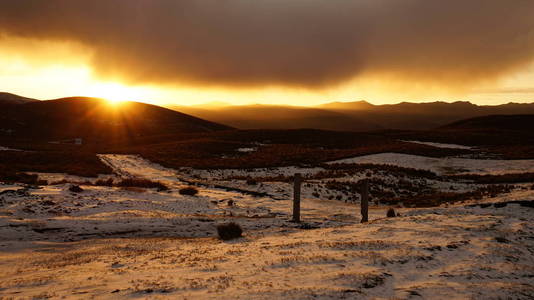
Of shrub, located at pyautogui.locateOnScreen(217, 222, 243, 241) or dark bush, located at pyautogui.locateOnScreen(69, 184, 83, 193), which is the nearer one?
shrub, located at pyautogui.locateOnScreen(217, 222, 243, 241)

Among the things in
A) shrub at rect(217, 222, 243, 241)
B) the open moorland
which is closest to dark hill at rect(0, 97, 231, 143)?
the open moorland

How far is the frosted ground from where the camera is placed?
611cm

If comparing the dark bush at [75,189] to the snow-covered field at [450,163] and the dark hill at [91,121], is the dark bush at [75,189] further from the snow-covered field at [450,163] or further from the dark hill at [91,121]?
the dark hill at [91,121]

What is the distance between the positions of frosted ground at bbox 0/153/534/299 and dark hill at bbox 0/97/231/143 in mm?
84878

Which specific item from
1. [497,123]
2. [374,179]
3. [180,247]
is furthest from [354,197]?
[497,123]

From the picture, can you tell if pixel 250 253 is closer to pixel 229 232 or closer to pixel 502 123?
pixel 229 232

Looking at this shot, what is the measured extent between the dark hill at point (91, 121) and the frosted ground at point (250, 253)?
8488 centimetres

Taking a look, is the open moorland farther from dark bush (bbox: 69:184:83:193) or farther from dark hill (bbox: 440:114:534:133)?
dark hill (bbox: 440:114:534:133)

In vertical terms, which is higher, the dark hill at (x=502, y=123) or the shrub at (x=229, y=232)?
the dark hill at (x=502, y=123)

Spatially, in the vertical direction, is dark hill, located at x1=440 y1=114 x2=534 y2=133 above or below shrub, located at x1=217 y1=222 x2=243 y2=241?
above

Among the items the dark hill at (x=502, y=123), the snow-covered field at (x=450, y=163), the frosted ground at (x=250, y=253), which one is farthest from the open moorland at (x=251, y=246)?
the dark hill at (x=502, y=123)

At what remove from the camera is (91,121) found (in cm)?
11231

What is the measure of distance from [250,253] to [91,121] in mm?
118858

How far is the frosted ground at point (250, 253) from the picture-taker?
6113 mm
